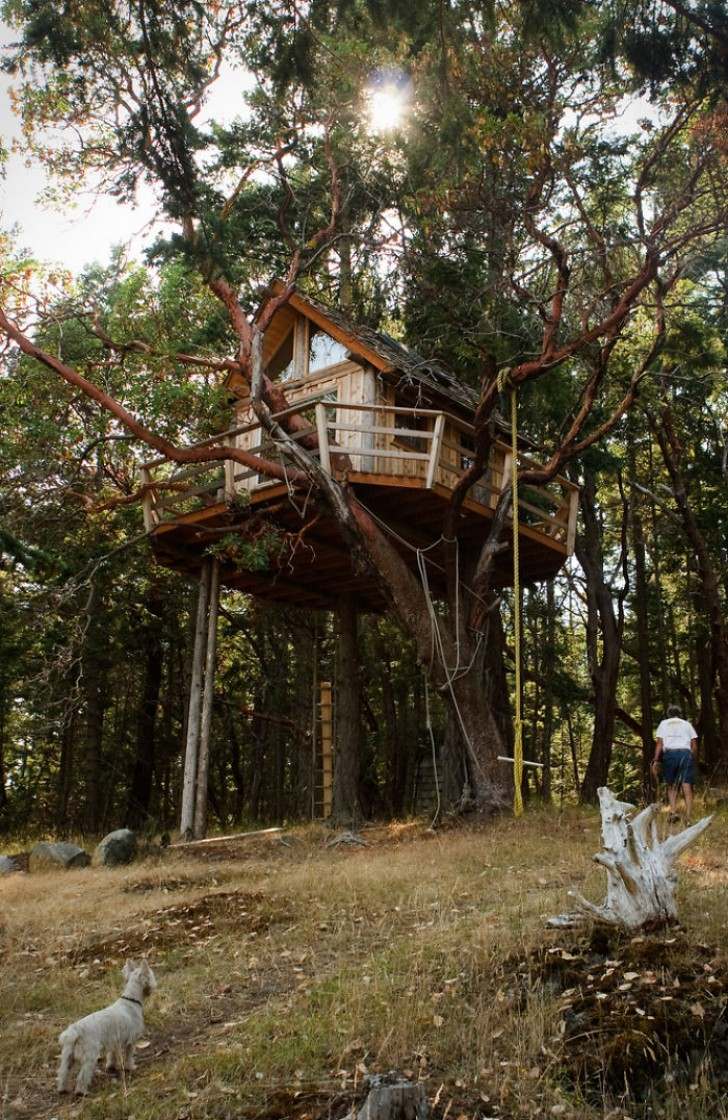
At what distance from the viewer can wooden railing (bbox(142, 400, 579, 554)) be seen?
14891mm

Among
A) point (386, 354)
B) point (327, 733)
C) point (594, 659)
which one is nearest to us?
point (386, 354)

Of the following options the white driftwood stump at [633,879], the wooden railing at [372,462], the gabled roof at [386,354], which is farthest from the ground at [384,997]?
the gabled roof at [386,354]

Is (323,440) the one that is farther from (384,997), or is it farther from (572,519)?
(384,997)

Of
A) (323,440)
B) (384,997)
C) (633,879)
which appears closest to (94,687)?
(323,440)

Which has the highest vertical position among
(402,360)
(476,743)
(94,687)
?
(402,360)

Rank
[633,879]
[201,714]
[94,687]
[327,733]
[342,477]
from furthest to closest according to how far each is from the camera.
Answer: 1. [94,687]
2. [327,733]
3. [201,714]
4. [342,477]
5. [633,879]

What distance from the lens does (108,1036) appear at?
18.4ft

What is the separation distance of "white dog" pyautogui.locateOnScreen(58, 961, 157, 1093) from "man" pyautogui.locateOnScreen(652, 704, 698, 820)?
9243mm

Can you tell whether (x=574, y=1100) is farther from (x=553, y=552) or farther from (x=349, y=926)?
(x=553, y=552)

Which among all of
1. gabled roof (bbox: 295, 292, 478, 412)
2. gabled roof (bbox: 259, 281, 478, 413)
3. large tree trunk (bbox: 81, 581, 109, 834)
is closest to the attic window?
gabled roof (bbox: 259, 281, 478, 413)

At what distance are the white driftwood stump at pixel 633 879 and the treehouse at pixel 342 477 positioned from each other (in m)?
8.20

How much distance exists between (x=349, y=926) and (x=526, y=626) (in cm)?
2042

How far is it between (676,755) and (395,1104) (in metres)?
10.1

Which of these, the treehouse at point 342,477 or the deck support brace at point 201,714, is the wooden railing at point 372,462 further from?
the deck support brace at point 201,714
